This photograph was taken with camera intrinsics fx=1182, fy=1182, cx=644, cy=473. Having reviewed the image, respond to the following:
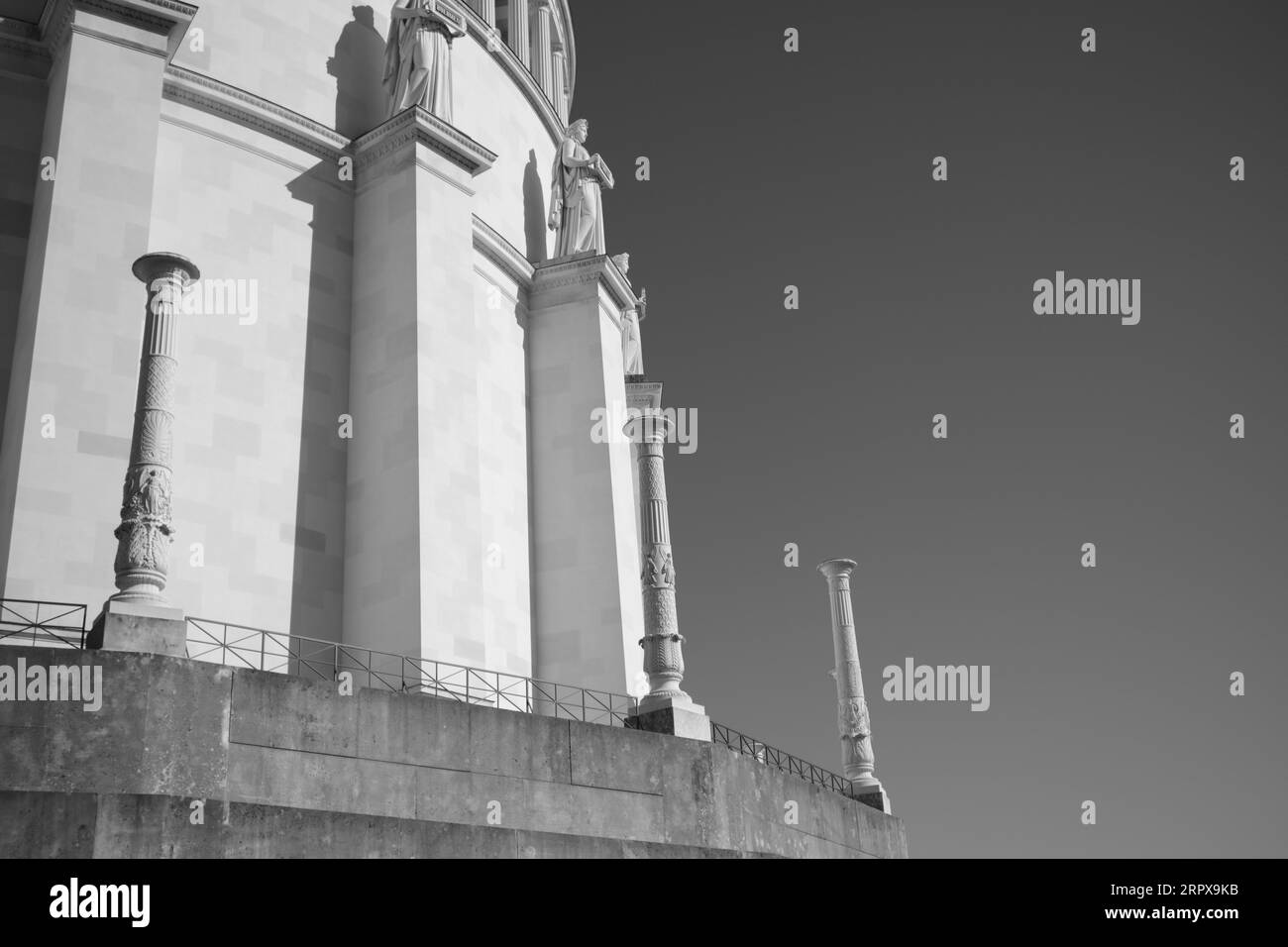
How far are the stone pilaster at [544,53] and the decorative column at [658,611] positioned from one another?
1905 cm

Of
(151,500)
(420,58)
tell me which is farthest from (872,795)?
(420,58)

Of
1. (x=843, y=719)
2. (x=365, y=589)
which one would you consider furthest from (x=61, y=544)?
(x=843, y=719)

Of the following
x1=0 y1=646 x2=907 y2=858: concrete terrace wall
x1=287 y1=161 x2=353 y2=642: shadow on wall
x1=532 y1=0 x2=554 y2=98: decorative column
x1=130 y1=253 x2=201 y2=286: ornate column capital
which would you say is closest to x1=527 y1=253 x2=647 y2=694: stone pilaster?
x1=287 y1=161 x2=353 y2=642: shadow on wall

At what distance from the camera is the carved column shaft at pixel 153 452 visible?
1460 centimetres

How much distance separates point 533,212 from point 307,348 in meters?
11.1

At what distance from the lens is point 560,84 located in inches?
1565

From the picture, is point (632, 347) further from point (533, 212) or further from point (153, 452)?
point (153, 452)

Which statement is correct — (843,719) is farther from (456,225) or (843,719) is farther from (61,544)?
(61,544)

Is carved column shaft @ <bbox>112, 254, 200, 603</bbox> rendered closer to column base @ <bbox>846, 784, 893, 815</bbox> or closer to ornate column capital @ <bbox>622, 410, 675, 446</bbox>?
ornate column capital @ <bbox>622, 410, 675, 446</bbox>

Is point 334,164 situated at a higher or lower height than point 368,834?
higher

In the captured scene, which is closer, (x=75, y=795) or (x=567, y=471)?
(x=75, y=795)

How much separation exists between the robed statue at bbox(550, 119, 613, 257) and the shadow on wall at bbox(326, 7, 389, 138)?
22.8 feet
